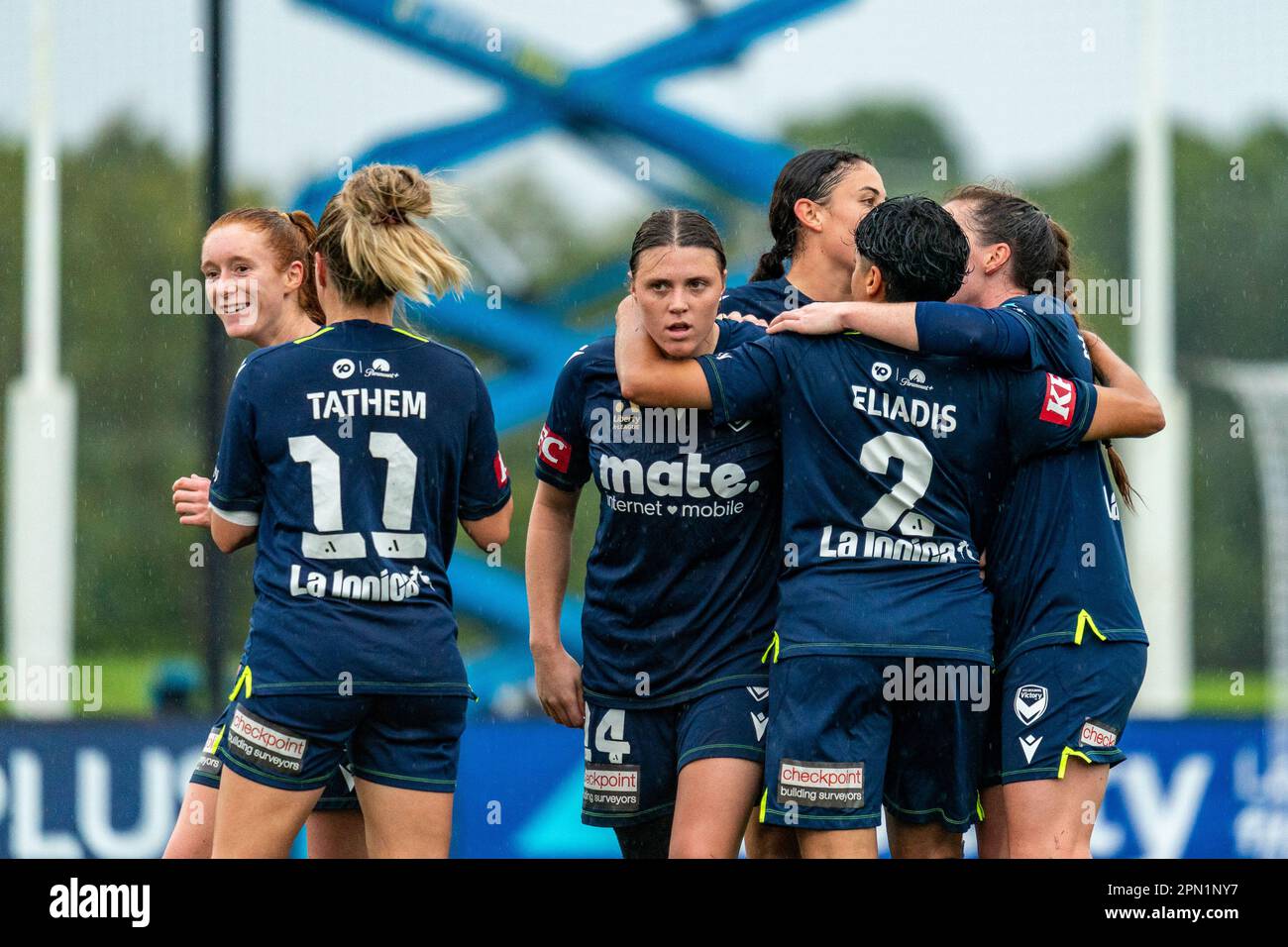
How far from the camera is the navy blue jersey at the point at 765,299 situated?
4613mm

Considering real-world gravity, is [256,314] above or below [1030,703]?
above

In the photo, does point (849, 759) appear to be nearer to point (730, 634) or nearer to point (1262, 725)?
point (730, 634)

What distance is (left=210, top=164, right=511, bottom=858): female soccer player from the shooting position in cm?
394

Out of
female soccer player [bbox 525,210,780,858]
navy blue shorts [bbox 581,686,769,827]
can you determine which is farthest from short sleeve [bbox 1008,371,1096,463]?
navy blue shorts [bbox 581,686,769,827]

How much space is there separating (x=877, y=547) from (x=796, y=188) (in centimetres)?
112

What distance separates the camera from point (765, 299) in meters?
4.64

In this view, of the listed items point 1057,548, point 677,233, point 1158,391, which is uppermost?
point 1158,391

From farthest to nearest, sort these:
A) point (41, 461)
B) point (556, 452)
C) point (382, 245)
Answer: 1. point (41, 461)
2. point (556, 452)
3. point (382, 245)

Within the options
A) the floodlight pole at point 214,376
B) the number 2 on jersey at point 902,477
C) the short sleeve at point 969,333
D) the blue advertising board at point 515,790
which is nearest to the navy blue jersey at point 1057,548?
the short sleeve at point 969,333

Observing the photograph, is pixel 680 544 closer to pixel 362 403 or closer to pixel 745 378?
pixel 745 378

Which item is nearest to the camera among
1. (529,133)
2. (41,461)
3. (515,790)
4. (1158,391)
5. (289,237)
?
(289,237)

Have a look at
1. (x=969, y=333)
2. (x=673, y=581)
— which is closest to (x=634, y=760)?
(x=673, y=581)

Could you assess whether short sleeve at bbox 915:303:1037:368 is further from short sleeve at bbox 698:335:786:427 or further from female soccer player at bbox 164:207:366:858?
female soccer player at bbox 164:207:366:858
